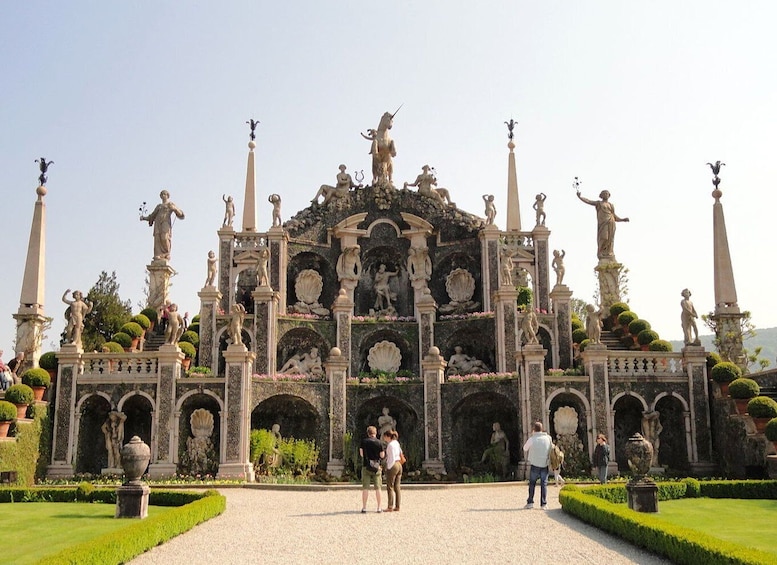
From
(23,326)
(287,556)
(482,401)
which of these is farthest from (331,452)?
(287,556)

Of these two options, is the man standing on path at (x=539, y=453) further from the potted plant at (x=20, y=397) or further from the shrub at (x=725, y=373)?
the potted plant at (x=20, y=397)

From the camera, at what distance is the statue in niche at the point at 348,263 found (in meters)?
45.3

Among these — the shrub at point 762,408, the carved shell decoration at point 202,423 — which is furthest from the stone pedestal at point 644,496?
the carved shell decoration at point 202,423

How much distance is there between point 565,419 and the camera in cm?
3475

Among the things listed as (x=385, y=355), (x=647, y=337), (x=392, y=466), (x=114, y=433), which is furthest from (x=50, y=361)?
(x=647, y=337)

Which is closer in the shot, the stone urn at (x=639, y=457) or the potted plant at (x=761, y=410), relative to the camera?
the stone urn at (x=639, y=457)

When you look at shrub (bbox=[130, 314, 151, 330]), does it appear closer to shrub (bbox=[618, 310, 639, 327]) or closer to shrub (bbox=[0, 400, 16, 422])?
shrub (bbox=[0, 400, 16, 422])

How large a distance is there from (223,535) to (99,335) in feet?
117

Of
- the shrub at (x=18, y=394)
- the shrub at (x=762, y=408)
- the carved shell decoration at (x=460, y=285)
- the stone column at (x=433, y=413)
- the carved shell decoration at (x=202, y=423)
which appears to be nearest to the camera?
the shrub at (x=762, y=408)

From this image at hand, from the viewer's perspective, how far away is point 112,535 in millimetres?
13648

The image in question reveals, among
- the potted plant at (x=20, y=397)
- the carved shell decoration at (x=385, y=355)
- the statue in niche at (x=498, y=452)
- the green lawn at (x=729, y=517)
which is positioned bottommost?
the green lawn at (x=729, y=517)

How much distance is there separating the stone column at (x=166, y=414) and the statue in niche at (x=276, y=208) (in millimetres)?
11720

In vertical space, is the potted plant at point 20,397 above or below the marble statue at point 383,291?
below

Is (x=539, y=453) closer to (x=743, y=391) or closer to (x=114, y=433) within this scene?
(x=743, y=391)
